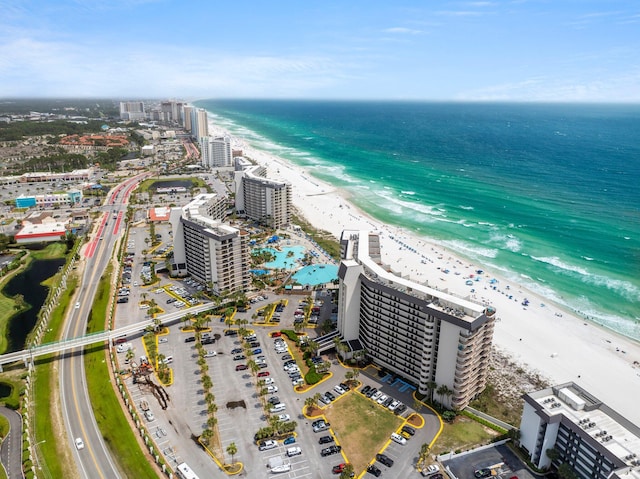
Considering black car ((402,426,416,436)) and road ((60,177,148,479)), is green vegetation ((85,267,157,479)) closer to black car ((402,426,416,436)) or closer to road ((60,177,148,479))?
road ((60,177,148,479))

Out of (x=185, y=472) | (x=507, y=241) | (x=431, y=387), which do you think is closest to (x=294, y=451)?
(x=185, y=472)

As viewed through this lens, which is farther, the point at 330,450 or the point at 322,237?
the point at 322,237

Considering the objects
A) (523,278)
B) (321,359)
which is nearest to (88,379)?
(321,359)

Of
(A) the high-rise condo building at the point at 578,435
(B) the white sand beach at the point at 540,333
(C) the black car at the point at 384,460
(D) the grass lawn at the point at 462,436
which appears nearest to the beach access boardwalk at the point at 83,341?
(C) the black car at the point at 384,460

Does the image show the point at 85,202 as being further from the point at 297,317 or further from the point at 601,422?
the point at 601,422

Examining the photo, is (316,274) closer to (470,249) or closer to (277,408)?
(277,408)

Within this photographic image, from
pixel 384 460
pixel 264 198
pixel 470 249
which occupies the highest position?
pixel 264 198

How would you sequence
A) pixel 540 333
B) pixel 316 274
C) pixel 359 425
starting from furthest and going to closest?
pixel 316 274
pixel 540 333
pixel 359 425
